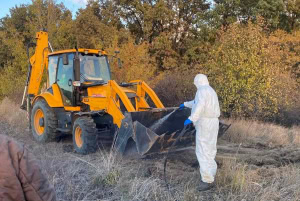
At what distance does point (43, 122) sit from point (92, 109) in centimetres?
177

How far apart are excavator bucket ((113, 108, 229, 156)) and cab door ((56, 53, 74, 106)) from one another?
2.21m

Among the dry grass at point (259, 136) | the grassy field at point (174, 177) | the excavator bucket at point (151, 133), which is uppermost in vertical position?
the excavator bucket at point (151, 133)

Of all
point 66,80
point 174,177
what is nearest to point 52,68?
point 66,80

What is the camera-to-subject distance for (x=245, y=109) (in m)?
11.8

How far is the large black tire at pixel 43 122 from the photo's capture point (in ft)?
27.4

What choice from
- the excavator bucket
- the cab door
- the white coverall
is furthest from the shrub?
the white coverall

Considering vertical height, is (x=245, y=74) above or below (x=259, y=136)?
above

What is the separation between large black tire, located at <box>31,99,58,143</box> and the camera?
8344mm

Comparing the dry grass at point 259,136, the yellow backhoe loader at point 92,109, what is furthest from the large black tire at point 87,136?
the dry grass at point 259,136

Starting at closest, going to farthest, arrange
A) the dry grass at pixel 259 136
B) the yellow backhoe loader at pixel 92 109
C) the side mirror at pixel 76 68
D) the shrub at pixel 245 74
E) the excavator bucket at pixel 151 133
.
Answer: the excavator bucket at pixel 151 133 < the yellow backhoe loader at pixel 92 109 < the side mirror at pixel 76 68 < the dry grass at pixel 259 136 < the shrub at pixel 245 74

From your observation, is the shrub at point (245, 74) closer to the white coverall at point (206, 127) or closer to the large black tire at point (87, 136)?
the large black tire at point (87, 136)

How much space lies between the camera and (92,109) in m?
7.83

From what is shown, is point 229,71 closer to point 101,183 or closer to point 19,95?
point 101,183

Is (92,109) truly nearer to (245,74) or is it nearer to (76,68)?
(76,68)
